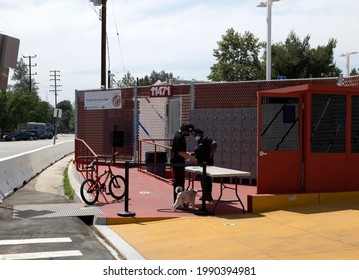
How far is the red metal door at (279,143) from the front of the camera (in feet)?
32.2

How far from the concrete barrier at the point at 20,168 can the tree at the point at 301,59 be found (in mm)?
29258

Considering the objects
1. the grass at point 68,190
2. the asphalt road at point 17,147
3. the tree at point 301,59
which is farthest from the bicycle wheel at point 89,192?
the tree at point 301,59

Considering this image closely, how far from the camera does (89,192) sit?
1064 centimetres

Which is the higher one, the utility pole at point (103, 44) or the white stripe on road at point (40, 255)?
the utility pole at point (103, 44)

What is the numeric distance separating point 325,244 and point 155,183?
24.5 feet

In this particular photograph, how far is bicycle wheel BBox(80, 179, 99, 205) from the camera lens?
1041 centimetres

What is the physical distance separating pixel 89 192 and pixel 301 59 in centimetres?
3909

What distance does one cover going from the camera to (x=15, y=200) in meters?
11.6

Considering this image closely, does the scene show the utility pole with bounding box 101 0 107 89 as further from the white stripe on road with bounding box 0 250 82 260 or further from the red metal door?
the white stripe on road with bounding box 0 250 82 260

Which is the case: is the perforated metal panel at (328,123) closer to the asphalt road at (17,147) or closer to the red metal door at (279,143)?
the red metal door at (279,143)

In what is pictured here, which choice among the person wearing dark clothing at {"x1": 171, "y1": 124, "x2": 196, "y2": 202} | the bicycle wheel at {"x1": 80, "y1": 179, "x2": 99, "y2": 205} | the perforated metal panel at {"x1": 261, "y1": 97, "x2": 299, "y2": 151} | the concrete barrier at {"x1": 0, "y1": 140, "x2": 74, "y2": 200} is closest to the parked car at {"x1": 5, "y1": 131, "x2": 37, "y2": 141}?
the concrete barrier at {"x1": 0, "y1": 140, "x2": 74, "y2": 200}

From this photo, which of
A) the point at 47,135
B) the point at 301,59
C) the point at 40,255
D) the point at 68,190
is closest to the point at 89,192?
the point at 68,190

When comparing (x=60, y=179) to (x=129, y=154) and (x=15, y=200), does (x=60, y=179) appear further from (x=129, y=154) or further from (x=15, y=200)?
(x=15, y=200)

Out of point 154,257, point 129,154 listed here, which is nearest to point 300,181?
point 154,257
